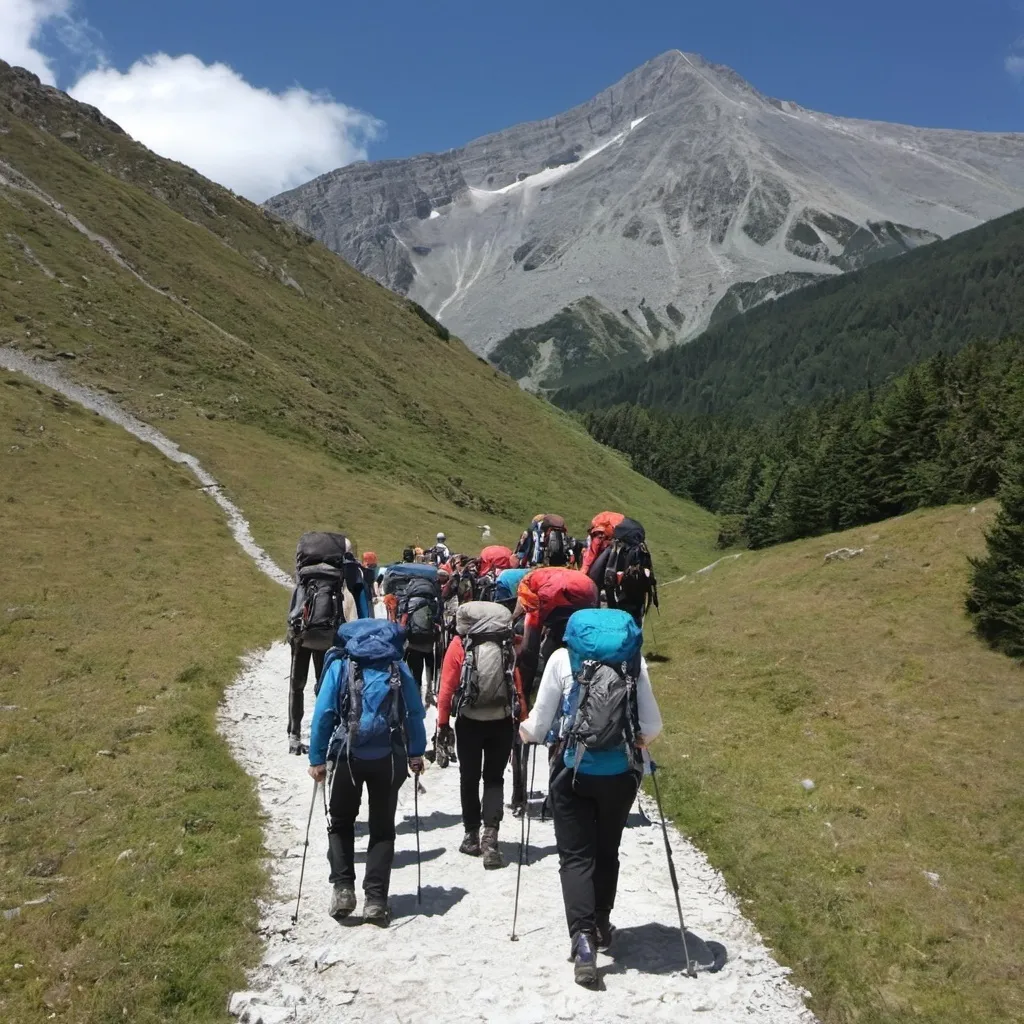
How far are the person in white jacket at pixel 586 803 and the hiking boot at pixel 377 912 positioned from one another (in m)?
2.16

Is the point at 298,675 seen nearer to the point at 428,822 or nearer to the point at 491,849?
the point at 428,822

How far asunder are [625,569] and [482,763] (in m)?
6.50

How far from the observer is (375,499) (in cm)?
5256

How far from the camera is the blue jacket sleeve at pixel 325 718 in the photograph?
318 inches

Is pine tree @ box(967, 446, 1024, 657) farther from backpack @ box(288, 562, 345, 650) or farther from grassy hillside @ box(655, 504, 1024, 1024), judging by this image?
backpack @ box(288, 562, 345, 650)

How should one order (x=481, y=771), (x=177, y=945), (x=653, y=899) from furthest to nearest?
(x=481, y=771) → (x=653, y=899) → (x=177, y=945)

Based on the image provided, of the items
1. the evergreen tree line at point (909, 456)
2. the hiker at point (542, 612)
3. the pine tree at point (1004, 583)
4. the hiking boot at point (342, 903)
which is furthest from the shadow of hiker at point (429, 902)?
the evergreen tree line at point (909, 456)

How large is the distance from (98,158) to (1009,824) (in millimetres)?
122103

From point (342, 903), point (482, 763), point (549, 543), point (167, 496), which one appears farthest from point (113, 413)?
point (342, 903)

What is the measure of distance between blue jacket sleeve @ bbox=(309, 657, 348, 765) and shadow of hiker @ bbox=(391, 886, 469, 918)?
2085mm

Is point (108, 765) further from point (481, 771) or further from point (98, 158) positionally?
point (98, 158)

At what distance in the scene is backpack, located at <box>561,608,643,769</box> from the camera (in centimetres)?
700

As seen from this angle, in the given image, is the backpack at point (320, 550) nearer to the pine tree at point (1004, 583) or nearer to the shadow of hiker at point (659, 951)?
the shadow of hiker at point (659, 951)

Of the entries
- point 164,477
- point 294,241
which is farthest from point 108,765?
point 294,241
